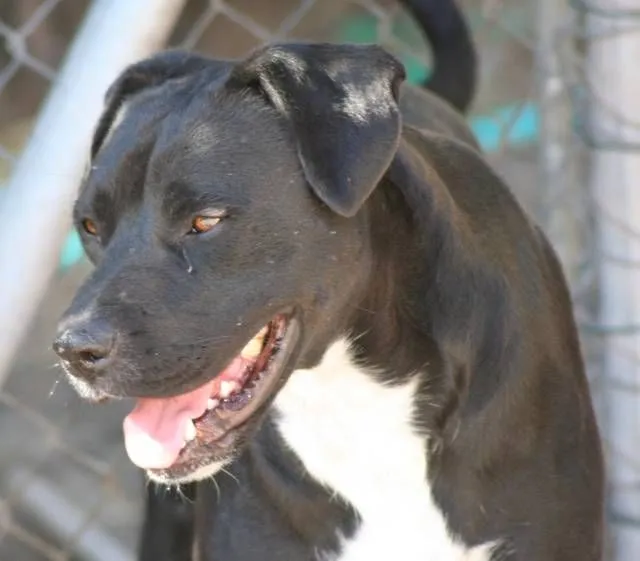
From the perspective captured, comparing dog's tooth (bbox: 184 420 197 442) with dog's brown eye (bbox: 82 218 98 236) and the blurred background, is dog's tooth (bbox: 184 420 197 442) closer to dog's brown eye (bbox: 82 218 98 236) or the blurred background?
dog's brown eye (bbox: 82 218 98 236)

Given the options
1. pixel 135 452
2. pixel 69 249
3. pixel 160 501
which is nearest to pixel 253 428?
pixel 135 452

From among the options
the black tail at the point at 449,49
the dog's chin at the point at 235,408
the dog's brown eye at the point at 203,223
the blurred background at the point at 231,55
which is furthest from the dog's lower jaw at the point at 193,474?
the black tail at the point at 449,49

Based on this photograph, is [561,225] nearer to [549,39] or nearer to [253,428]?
[549,39]

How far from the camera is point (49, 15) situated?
3.32 m

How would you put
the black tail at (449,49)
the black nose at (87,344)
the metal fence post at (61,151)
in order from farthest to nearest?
the black tail at (449,49) < the metal fence post at (61,151) < the black nose at (87,344)

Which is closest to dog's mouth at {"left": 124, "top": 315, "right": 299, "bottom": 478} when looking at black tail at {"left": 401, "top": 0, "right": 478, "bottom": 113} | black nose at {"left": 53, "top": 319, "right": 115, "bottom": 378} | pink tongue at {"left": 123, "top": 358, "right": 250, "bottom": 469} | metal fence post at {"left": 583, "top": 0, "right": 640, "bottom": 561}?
pink tongue at {"left": 123, "top": 358, "right": 250, "bottom": 469}

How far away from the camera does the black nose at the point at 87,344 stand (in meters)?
1.52

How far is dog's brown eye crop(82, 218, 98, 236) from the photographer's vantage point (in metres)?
1.73

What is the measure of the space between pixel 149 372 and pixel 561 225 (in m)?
1.33

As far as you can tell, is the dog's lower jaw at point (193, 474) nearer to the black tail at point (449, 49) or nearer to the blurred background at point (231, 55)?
the blurred background at point (231, 55)

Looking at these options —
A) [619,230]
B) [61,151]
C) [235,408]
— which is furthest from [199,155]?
[619,230]

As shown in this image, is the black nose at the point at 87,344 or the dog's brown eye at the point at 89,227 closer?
the black nose at the point at 87,344

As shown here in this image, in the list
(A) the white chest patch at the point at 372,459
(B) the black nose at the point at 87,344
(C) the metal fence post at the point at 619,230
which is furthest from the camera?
(C) the metal fence post at the point at 619,230

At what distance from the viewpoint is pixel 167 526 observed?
2.26 meters
